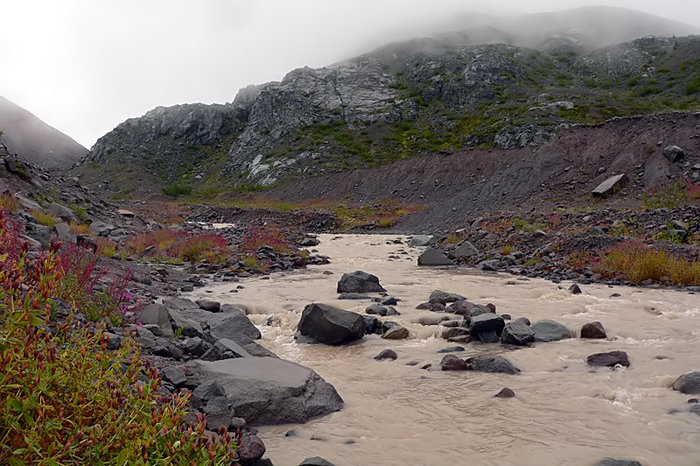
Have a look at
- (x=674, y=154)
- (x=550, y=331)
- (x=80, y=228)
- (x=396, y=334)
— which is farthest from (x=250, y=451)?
(x=674, y=154)

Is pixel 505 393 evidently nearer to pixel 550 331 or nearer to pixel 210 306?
pixel 550 331

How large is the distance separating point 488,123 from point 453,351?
62636mm

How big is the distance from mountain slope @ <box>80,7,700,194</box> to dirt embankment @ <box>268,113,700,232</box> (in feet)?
37.1

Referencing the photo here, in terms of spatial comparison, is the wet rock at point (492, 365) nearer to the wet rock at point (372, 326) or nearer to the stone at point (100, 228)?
the wet rock at point (372, 326)

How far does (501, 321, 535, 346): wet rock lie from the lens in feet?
26.7

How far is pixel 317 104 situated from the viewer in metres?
88.4

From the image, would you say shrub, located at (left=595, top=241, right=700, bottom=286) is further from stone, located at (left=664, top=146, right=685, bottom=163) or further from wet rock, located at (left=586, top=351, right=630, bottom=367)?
stone, located at (left=664, top=146, right=685, bottom=163)

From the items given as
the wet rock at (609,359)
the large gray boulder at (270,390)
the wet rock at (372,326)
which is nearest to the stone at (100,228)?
the wet rock at (372,326)

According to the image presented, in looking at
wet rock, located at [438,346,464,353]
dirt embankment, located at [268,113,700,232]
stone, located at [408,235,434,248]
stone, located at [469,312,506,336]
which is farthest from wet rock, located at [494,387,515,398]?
dirt embankment, located at [268,113,700,232]

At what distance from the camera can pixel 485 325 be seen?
848 centimetres

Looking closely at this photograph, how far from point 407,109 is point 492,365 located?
265 feet

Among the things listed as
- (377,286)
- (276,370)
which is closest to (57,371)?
(276,370)

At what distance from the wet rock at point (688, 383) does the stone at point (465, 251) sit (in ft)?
46.2

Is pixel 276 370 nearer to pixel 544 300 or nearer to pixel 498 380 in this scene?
pixel 498 380
